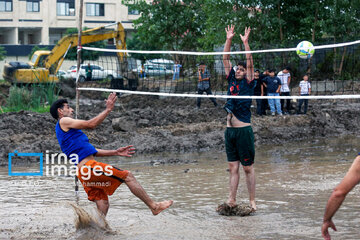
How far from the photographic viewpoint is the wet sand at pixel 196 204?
6.01 metres

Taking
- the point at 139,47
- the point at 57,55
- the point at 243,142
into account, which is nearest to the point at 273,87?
the point at 243,142

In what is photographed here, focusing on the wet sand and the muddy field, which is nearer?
the wet sand

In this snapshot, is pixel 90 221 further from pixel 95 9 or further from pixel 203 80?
pixel 95 9

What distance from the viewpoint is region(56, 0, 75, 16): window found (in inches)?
2377

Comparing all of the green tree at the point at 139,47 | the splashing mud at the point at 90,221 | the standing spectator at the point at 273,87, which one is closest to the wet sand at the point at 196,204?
the splashing mud at the point at 90,221

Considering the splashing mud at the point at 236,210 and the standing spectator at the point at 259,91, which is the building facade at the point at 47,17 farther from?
the splashing mud at the point at 236,210

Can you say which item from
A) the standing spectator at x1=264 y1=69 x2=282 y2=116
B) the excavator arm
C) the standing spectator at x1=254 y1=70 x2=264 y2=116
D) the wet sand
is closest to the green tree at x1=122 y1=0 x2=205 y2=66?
the excavator arm

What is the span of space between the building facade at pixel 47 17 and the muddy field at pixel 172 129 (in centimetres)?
4593

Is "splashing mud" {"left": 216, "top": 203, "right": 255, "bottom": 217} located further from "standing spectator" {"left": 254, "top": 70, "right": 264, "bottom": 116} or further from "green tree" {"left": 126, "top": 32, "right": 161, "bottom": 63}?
"green tree" {"left": 126, "top": 32, "right": 161, "bottom": 63}

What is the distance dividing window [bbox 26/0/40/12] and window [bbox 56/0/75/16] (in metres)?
2.33

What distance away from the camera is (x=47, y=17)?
59406 millimetres

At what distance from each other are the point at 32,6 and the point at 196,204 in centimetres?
5594

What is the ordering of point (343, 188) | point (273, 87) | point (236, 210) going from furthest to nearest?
point (273, 87), point (236, 210), point (343, 188)

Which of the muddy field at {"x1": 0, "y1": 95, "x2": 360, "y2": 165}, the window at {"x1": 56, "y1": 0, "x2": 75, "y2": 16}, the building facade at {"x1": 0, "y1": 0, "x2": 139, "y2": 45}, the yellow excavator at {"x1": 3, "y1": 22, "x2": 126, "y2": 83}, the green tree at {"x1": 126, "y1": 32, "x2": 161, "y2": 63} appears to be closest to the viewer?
the muddy field at {"x1": 0, "y1": 95, "x2": 360, "y2": 165}
